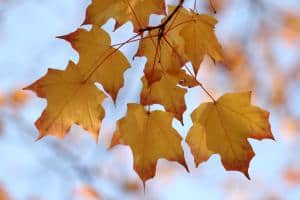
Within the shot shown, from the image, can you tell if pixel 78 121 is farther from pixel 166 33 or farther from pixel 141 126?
pixel 166 33

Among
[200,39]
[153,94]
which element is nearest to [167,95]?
[153,94]

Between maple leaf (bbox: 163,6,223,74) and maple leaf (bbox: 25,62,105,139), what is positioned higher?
maple leaf (bbox: 163,6,223,74)

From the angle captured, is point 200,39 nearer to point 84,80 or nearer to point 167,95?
point 167,95

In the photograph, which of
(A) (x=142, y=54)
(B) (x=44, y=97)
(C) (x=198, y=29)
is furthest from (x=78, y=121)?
(C) (x=198, y=29)

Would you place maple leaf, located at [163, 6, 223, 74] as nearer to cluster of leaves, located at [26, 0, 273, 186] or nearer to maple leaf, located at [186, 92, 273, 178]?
cluster of leaves, located at [26, 0, 273, 186]

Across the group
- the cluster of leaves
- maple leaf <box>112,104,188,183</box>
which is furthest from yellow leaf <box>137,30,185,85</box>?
maple leaf <box>112,104,188,183</box>

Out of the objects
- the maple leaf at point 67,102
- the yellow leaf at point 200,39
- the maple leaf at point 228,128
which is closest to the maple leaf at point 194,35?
the yellow leaf at point 200,39

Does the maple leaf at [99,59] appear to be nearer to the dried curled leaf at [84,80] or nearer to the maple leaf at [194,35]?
the dried curled leaf at [84,80]
